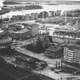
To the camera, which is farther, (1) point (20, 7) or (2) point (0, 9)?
(1) point (20, 7)

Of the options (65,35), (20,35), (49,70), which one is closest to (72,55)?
(49,70)

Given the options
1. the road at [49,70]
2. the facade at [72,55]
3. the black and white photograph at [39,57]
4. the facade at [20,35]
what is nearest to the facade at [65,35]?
the black and white photograph at [39,57]

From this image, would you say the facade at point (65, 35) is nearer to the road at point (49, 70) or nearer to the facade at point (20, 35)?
the facade at point (20, 35)

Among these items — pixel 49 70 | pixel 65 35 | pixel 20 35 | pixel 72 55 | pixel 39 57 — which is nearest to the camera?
pixel 49 70

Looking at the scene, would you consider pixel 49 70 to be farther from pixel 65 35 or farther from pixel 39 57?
pixel 65 35

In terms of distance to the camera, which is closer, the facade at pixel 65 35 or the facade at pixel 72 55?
the facade at pixel 72 55

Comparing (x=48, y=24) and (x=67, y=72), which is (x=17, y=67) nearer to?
(x=67, y=72)

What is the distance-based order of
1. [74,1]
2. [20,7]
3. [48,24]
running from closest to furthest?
[48,24] → [20,7] → [74,1]

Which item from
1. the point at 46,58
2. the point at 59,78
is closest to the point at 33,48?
the point at 46,58

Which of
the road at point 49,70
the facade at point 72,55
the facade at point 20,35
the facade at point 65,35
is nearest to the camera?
the road at point 49,70

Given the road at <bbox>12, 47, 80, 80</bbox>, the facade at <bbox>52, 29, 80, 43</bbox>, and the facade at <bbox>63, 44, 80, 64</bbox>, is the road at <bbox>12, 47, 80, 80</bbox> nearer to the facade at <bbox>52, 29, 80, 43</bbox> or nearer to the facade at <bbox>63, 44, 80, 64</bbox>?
the facade at <bbox>63, 44, 80, 64</bbox>

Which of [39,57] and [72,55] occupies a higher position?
[72,55]
